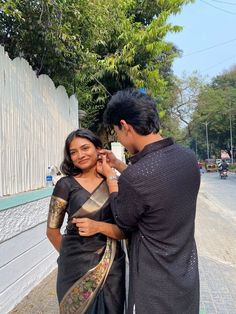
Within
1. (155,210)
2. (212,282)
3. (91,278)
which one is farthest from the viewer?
(212,282)

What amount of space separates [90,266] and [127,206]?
1.95ft

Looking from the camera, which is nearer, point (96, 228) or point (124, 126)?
point (124, 126)

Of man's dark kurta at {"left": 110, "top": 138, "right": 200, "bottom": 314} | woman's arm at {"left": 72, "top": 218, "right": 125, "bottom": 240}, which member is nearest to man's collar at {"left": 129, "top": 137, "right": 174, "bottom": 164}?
man's dark kurta at {"left": 110, "top": 138, "right": 200, "bottom": 314}

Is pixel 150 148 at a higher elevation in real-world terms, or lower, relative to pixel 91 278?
higher

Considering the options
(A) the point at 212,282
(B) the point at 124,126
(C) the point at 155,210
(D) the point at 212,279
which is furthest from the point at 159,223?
(D) the point at 212,279

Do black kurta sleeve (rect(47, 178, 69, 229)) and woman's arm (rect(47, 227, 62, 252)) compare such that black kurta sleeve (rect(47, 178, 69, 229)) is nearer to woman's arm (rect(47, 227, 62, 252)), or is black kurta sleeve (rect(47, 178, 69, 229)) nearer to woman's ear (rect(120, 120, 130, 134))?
woman's arm (rect(47, 227, 62, 252))

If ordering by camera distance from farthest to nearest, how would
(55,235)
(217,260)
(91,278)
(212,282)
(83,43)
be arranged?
(83,43)
(217,260)
(212,282)
(55,235)
(91,278)

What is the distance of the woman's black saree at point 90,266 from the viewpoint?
2.13 meters

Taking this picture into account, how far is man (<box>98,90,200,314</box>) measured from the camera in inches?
65.7

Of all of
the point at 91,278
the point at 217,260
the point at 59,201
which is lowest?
the point at 217,260

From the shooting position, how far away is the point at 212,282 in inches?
193

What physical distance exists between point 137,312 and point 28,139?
3.15m

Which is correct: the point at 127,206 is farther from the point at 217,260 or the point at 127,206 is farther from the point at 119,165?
→ the point at 217,260

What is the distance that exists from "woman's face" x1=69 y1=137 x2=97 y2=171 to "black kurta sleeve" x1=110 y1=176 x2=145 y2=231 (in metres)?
0.59
